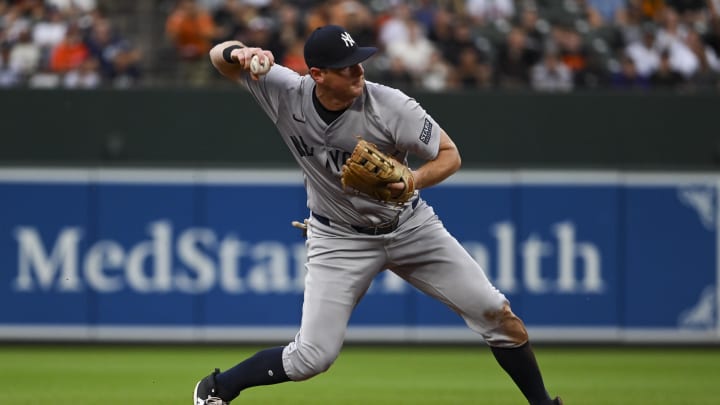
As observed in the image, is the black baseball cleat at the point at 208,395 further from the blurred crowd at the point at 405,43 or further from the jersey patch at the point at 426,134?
the blurred crowd at the point at 405,43

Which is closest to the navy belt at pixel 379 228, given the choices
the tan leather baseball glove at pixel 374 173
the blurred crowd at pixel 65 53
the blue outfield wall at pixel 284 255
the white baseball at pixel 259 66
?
the tan leather baseball glove at pixel 374 173

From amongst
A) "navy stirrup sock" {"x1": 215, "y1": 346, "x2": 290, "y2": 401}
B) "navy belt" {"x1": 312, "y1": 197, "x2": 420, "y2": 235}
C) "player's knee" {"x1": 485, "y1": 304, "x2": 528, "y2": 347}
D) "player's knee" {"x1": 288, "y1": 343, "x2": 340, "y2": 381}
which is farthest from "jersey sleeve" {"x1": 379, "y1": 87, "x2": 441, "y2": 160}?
"navy stirrup sock" {"x1": 215, "y1": 346, "x2": 290, "y2": 401}

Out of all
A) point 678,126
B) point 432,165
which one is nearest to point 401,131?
point 432,165

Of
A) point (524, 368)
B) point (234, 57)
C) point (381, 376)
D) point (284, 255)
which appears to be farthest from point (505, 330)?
point (284, 255)

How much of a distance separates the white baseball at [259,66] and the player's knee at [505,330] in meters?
1.73

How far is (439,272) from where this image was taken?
21.1 ft

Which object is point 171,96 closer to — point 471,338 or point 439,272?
point 471,338

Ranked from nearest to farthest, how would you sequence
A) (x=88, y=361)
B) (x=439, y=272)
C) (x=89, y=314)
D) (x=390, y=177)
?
(x=390, y=177) < (x=439, y=272) < (x=88, y=361) < (x=89, y=314)

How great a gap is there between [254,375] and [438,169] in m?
1.46

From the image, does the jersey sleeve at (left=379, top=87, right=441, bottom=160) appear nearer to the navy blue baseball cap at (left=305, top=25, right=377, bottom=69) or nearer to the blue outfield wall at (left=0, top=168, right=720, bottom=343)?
the navy blue baseball cap at (left=305, top=25, right=377, bottom=69)

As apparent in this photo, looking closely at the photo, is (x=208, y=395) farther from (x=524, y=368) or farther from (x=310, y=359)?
(x=524, y=368)

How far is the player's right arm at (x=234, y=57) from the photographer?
6176 mm

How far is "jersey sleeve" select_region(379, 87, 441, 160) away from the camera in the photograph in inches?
241

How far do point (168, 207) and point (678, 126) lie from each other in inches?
219
